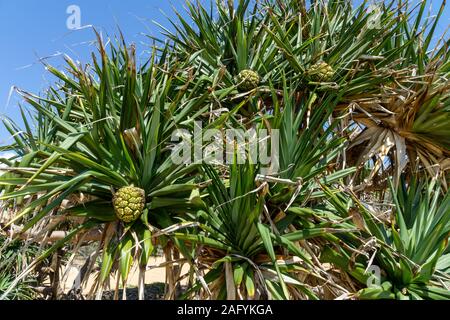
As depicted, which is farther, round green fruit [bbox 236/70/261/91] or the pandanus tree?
round green fruit [bbox 236/70/261/91]

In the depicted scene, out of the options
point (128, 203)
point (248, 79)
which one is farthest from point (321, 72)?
point (128, 203)

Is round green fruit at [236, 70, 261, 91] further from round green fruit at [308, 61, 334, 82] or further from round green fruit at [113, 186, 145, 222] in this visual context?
round green fruit at [113, 186, 145, 222]

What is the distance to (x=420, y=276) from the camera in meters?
1.83

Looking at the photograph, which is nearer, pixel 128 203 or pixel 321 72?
pixel 128 203

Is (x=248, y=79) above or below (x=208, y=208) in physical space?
above

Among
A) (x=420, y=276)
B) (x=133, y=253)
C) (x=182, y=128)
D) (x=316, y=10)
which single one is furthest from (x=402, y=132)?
(x=133, y=253)

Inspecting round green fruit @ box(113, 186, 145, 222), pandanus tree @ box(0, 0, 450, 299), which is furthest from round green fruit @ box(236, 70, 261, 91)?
round green fruit @ box(113, 186, 145, 222)

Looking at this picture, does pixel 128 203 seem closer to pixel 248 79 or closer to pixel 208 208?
pixel 208 208

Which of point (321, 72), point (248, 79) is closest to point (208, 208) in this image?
point (248, 79)

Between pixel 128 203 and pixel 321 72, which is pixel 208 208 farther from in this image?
pixel 321 72

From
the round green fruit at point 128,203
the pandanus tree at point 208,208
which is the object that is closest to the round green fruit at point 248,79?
the pandanus tree at point 208,208

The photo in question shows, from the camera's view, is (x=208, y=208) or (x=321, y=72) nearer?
(x=208, y=208)

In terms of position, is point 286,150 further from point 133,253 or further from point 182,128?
point 133,253

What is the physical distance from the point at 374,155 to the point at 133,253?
193cm
